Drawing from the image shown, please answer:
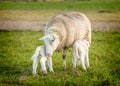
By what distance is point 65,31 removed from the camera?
17.9ft

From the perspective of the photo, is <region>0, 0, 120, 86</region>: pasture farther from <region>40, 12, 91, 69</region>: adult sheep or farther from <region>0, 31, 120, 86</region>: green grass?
<region>40, 12, 91, 69</region>: adult sheep

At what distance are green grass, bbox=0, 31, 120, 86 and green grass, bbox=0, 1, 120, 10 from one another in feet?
1.73

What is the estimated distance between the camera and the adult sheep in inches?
201

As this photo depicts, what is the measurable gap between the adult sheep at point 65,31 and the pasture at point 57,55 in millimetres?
233

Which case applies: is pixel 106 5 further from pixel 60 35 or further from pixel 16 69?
pixel 16 69

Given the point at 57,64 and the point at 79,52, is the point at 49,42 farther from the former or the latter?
the point at 57,64

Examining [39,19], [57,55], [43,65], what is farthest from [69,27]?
[39,19]

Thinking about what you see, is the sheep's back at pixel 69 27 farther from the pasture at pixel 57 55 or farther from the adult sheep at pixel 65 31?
the pasture at pixel 57 55

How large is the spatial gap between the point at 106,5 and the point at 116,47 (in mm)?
578

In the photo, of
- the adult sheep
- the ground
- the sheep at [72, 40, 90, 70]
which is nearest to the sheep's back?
the adult sheep

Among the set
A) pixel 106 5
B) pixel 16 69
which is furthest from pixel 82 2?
pixel 16 69

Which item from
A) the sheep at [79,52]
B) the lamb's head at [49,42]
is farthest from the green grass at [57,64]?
the lamb's head at [49,42]

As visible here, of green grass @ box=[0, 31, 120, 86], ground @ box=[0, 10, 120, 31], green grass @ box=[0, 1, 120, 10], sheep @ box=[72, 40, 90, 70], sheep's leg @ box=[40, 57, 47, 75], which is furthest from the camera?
ground @ box=[0, 10, 120, 31]

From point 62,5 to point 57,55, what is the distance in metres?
0.72
